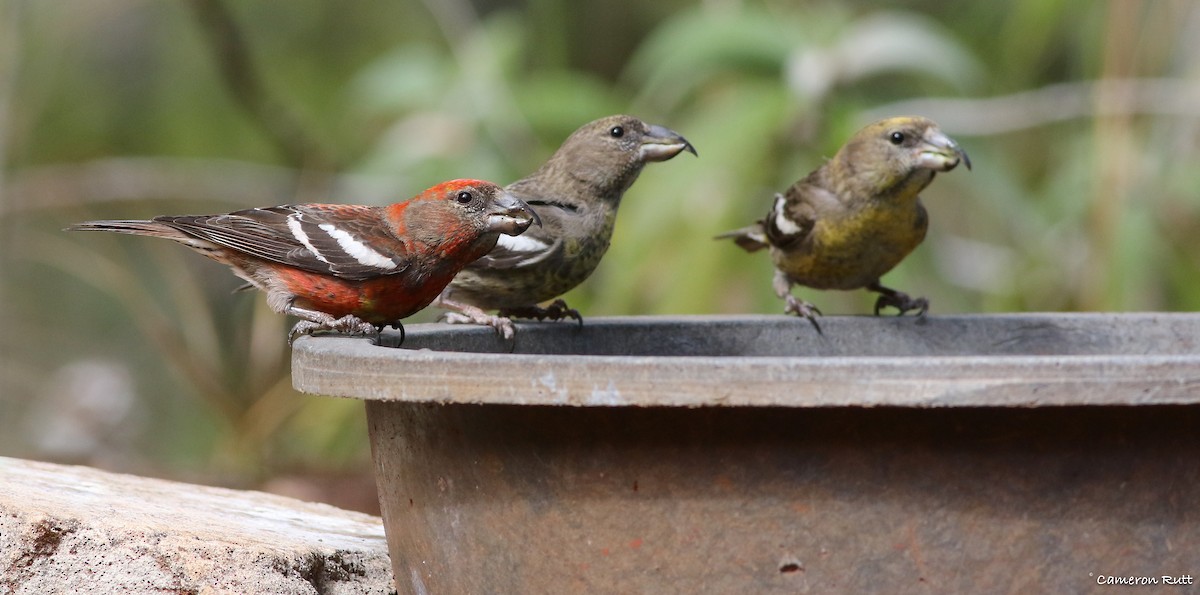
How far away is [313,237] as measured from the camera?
10.5ft

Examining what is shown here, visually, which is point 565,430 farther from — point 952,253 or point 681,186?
point 952,253

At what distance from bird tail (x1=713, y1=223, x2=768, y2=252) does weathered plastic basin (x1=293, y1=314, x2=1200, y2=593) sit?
2.26 metres

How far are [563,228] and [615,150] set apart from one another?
406 mm

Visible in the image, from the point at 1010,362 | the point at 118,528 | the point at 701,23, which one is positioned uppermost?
the point at 701,23

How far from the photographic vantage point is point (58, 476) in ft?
10.4

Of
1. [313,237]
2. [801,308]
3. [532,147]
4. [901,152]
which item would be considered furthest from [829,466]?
[532,147]

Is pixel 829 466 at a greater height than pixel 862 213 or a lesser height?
lesser

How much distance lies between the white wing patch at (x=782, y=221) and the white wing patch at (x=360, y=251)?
1.43 metres

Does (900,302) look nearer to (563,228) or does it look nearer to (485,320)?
(563,228)

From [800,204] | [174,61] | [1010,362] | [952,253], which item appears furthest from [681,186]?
[174,61]

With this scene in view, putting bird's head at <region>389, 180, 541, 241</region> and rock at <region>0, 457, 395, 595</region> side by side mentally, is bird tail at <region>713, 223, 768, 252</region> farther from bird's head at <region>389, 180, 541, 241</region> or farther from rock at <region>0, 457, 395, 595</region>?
rock at <region>0, 457, 395, 595</region>

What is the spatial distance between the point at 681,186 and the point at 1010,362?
382 centimetres

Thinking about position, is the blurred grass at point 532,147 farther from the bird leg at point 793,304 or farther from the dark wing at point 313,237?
the dark wing at point 313,237

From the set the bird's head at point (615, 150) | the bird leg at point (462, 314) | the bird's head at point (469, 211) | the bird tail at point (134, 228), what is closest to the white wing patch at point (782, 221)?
the bird's head at point (615, 150)
